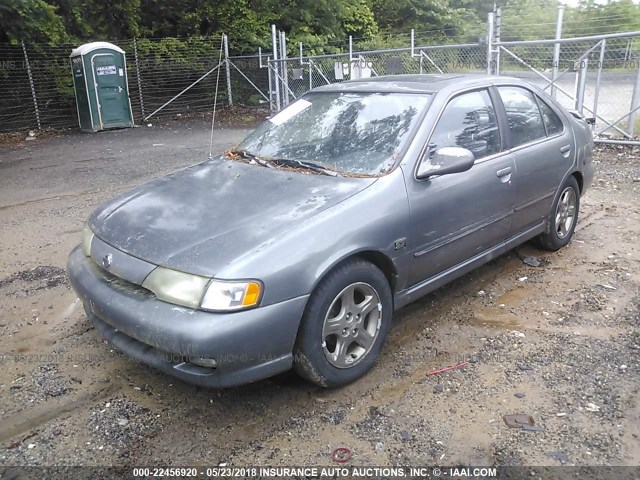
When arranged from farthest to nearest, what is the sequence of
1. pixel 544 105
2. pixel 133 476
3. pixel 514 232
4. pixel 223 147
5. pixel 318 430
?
pixel 223 147 → pixel 544 105 → pixel 514 232 → pixel 318 430 → pixel 133 476

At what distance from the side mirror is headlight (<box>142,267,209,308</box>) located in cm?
156

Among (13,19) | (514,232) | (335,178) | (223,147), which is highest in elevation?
(13,19)

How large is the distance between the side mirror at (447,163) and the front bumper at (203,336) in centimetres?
124

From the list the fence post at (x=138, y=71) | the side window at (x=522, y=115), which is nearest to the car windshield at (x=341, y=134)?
the side window at (x=522, y=115)

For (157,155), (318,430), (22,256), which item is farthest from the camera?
(157,155)

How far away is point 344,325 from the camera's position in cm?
308

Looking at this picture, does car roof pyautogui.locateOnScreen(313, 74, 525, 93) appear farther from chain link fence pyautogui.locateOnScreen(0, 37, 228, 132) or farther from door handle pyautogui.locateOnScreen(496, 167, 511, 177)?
chain link fence pyautogui.locateOnScreen(0, 37, 228, 132)

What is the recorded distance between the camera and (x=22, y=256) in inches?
208

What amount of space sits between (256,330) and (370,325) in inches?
34.7

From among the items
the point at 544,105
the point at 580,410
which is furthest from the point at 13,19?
the point at 580,410

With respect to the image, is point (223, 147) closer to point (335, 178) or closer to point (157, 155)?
point (157, 155)

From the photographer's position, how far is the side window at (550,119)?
4742mm

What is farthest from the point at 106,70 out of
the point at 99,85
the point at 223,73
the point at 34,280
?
the point at 34,280

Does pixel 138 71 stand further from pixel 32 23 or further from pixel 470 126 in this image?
pixel 470 126
